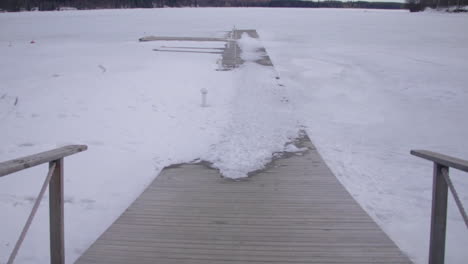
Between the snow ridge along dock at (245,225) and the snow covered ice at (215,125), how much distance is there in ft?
1.66

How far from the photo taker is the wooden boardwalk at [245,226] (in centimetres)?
322

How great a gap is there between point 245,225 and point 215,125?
15.3ft

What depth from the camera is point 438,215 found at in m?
2.69

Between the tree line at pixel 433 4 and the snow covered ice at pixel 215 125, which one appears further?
the tree line at pixel 433 4

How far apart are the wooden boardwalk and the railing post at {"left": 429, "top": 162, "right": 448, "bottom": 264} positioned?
0.42 meters

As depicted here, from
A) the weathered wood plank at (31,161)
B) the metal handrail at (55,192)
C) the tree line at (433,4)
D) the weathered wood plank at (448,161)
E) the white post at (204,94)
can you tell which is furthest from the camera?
the tree line at (433,4)

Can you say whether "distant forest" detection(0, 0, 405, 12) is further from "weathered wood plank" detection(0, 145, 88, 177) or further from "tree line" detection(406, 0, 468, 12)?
"weathered wood plank" detection(0, 145, 88, 177)

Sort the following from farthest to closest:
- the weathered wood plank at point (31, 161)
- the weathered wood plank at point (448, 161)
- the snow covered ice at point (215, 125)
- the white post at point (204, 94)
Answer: the white post at point (204, 94)
the snow covered ice at point (215, 125)
the weathered wood plank at point (448, 161)
the weathered wood plank at point (31, 161)

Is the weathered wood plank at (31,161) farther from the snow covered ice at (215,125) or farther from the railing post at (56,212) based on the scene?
the snow covered ice at (215,125)

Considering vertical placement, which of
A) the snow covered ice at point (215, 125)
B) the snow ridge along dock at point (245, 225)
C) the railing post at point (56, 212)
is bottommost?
the snow covered ice at point (215, 125)

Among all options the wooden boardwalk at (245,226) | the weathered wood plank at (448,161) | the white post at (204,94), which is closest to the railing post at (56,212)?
the wooden boardwalk at (245,226)

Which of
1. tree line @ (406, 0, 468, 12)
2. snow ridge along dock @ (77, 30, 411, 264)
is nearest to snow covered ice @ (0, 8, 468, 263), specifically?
snow ridge along dock @ (77, 30, 411, 264)

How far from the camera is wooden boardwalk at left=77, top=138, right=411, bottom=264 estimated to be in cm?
322

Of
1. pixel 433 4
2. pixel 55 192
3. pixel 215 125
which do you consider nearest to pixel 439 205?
pixel 55 192
